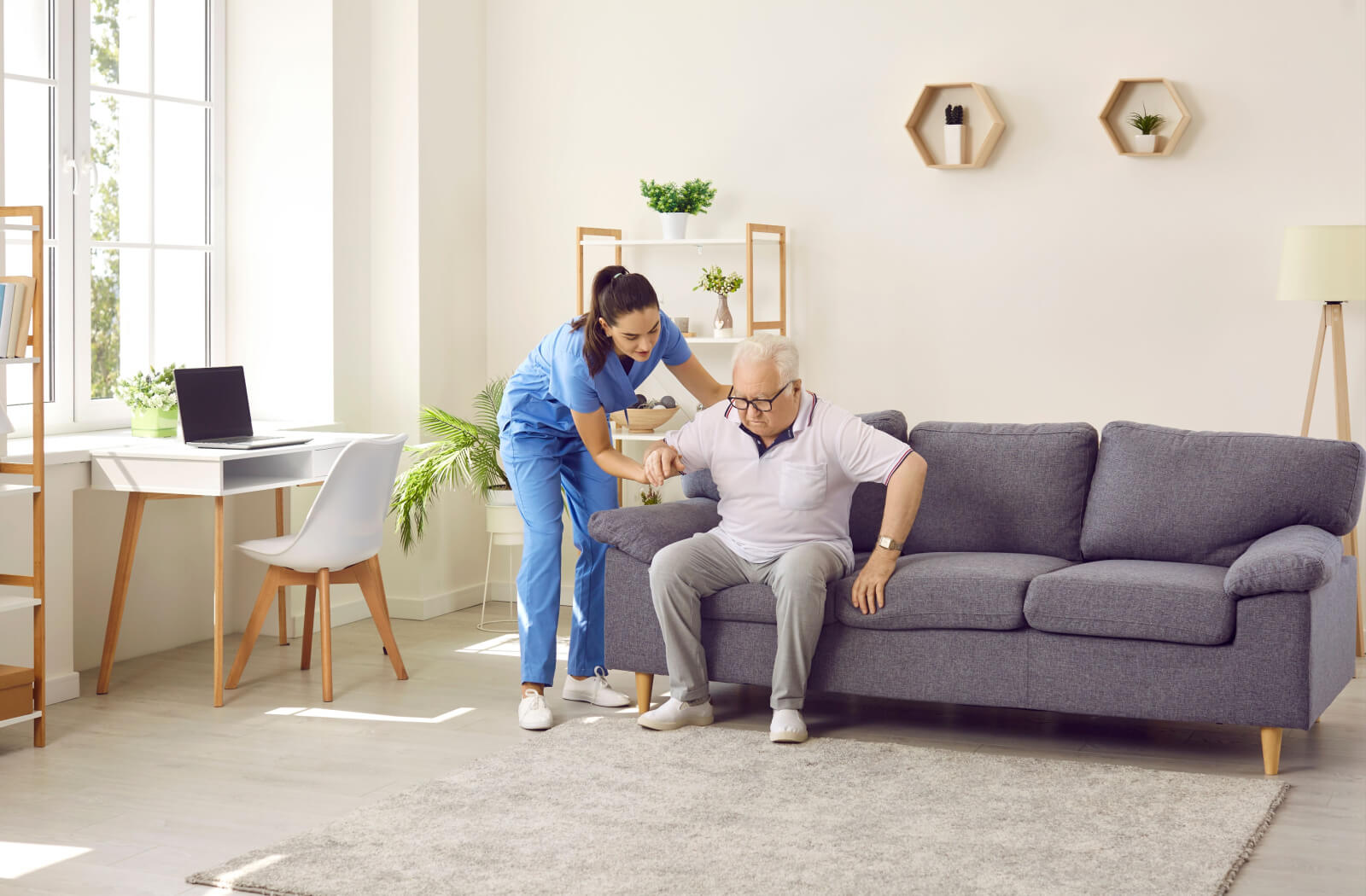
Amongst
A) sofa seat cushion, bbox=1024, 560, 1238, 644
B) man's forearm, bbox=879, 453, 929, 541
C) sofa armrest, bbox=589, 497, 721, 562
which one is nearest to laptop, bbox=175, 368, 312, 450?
sofa armrest, bbox=589, 497, 721, 562

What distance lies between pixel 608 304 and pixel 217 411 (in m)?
1.59

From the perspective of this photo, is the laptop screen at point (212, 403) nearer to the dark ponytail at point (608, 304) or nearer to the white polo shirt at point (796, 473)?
the dark ponytail at point (608, 304)

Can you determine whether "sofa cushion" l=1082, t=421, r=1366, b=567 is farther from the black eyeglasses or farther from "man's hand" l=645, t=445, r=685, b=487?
"man's hand" l=645, t=445, r=685, b=487

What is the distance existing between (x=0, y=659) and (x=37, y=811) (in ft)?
3.11

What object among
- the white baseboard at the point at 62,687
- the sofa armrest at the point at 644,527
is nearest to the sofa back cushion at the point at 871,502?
the sofa armrest at the point at 644,527

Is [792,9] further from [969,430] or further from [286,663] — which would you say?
[286,663]

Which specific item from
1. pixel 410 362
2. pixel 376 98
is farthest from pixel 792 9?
pixel 410 362

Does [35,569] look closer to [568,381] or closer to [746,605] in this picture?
[568,381]

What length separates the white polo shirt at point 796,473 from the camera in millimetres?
3803

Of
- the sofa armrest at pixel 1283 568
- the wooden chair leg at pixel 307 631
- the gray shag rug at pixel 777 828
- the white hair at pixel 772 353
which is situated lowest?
the gray shag rug at pixel 777 828

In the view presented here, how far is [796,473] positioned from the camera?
12.5 ft

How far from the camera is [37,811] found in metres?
3.19

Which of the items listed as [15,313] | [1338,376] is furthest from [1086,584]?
[15,313]

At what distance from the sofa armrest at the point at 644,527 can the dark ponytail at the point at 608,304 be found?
0.44 m
